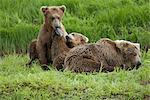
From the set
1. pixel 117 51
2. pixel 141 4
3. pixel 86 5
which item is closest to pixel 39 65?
pixel 117 51

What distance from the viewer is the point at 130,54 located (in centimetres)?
841

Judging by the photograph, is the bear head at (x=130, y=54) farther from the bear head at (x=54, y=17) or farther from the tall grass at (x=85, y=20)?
the tall grass at (x=85, y=20)

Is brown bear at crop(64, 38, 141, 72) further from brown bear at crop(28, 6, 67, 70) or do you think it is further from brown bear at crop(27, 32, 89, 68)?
brown bear at crop(28, 6, 67, 70)

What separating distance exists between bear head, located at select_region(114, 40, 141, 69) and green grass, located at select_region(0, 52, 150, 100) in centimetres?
72

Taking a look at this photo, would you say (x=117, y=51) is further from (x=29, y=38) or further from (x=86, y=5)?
(x=86, y=5)

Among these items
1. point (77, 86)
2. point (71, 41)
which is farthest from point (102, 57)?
point (77, 86)

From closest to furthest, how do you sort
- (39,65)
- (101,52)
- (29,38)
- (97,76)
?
1. (97,76)
2. (101,52)
3. (39,65)
4. (29,38)

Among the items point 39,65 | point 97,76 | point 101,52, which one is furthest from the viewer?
point 39,65

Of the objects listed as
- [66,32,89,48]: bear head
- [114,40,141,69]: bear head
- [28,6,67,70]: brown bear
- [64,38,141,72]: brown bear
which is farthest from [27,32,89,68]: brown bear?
[114,40,141,69]: bear head

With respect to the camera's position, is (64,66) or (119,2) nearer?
(64,66)

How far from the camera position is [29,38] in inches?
417

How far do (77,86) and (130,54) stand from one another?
75.9 inches

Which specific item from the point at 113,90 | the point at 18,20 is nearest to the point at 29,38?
the point at 18,20

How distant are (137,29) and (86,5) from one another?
1506 mm
